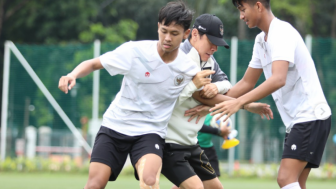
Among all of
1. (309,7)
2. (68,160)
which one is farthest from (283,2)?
(68,160)

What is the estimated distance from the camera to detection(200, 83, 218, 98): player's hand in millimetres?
4816

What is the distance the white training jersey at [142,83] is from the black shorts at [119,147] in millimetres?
54

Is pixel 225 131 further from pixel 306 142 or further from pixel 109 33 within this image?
pixel 109 33

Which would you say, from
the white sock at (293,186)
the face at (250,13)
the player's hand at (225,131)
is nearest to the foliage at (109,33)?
the player's hand at (225,131)

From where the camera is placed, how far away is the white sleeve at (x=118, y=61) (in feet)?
14.9

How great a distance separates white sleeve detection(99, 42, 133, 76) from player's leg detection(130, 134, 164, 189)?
0.61 meters

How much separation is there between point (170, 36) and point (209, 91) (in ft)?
2.21

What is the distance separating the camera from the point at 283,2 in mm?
22484

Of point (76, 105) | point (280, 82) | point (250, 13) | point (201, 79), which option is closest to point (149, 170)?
point (201, 79)

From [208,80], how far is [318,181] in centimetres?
811

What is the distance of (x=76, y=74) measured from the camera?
4.32m

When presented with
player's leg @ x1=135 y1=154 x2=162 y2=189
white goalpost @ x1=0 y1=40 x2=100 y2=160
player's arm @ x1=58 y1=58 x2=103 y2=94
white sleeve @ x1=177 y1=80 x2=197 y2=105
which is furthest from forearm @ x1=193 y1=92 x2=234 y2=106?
white goalpost @ x1=0 y1=40 x2=100 y2=160

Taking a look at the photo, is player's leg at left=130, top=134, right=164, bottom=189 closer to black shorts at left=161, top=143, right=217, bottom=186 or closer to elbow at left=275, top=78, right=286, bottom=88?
black shorts at left=161, top=143, right=217, bottom=186

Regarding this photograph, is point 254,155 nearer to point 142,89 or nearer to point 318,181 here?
point 318,181
